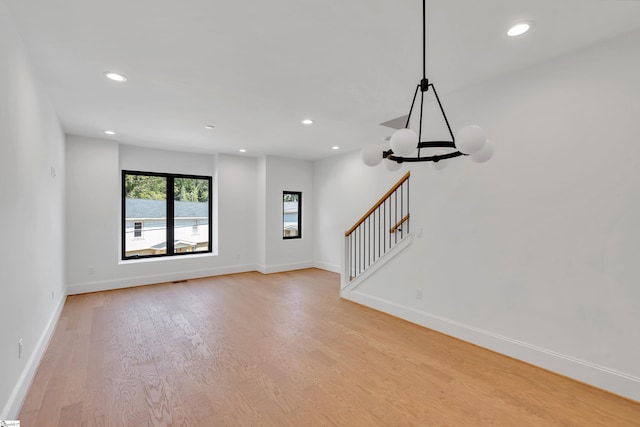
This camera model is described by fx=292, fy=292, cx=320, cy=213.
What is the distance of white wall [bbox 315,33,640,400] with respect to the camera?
93.2 inches

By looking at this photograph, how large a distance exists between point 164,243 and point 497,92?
6.61 m

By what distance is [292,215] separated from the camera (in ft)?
25.1

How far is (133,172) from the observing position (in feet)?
19.8

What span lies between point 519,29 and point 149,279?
22.3 feet

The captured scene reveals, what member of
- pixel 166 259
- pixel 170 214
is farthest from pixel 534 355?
pixel 170 214

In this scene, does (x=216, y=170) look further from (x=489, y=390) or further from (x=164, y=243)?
(x=489, y=390)

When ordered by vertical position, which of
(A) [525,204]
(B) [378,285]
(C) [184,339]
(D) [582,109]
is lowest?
(C) [184,339]

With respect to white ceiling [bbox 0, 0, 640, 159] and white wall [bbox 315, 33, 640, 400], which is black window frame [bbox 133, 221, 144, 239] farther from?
white wall [bbox 315, 33, 640, 400]

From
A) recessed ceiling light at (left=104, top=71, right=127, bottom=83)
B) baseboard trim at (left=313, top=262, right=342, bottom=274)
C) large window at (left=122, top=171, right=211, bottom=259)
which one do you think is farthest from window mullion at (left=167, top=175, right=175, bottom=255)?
recessed ceiling light at (left=104, top=71, right=127, bottom=83)

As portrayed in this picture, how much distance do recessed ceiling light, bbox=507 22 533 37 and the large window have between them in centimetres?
628

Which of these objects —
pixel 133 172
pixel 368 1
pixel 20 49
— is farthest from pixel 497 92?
pixel 133 172

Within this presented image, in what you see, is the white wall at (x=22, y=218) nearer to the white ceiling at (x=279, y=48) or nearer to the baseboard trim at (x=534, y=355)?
the white ceiling at (x=279, y=48)

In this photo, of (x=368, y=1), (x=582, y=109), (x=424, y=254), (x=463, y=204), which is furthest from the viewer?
(x=424, y=254)

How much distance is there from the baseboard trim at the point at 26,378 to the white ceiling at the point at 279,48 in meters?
2.68
